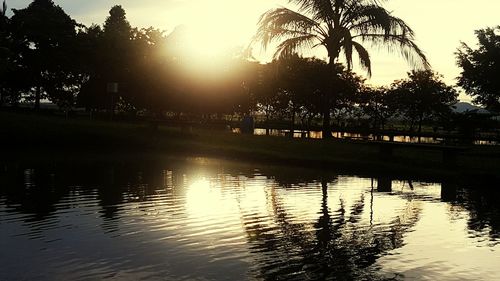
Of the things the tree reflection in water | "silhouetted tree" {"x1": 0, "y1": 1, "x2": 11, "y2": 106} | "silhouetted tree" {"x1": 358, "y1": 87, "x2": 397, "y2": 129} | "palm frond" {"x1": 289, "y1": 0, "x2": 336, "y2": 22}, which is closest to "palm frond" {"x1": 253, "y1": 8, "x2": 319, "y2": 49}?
"palm frond" {"x1": 289, "y1": 0, "x2": 336, "y2": 22}

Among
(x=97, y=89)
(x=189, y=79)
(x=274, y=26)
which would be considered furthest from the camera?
(x=97, y=89)

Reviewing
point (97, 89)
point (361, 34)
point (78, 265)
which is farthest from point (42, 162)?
point (97, 89)

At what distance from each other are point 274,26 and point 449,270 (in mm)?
18967

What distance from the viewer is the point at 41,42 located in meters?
57.9

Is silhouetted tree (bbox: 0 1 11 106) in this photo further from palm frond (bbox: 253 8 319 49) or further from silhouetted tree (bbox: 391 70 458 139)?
silhouetted tree (bbox: 391 70 458 139)

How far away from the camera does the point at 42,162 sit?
2000 centimetres

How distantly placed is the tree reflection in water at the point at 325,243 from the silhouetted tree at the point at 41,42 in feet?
171

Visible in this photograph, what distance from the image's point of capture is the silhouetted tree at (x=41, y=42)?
56.7m

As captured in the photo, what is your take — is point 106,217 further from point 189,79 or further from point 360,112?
point 360,112

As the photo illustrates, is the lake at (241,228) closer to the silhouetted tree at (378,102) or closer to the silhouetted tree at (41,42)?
the silhouetted tree at (41,42)

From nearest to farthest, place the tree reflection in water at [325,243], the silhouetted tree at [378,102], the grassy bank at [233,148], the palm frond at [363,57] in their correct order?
the tree reflection in water at [325,243] → the grassy bank at [233,148] → the palm frond at [363,57] → the silhouetted tree at [378,102]

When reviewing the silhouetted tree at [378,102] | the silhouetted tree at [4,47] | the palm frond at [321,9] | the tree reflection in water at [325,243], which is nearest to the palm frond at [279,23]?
the palm frond at [321,9]

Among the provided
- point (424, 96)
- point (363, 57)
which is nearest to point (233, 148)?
point (363, 57)

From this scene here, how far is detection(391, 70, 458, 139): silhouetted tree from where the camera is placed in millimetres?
58219
